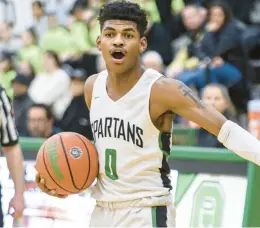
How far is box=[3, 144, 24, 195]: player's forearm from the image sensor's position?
5.41 m

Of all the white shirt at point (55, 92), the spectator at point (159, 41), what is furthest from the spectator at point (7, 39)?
the spectator at point (159, 41)

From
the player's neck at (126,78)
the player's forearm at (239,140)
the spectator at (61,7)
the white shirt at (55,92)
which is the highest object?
the spectator at (61,7)

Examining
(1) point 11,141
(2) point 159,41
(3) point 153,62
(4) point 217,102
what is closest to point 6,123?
(1) point 11,141

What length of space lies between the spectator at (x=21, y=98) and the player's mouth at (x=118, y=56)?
20.3 ft

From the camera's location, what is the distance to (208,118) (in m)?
4.50

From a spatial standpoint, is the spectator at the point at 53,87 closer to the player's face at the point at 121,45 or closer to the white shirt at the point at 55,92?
the white shirt at the point at 55,92

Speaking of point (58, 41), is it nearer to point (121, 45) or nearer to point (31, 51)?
point (31, 51)

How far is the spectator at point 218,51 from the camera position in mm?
10008

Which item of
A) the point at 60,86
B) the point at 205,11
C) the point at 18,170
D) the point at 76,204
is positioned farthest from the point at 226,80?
the point at 18,170

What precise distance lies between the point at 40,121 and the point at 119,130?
4.62m

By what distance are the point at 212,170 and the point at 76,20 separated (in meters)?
6.67

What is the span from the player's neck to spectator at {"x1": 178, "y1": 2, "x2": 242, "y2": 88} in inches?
208

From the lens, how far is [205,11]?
11.2 m

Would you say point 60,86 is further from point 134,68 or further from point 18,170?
point 134,68
